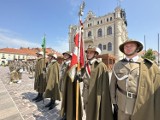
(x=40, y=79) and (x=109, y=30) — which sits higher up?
(x=109, y=30)

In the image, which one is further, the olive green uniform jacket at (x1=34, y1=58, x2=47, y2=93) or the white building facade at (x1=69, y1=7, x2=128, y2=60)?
the white building facade at (x1=69, y1=7, x2=128, y2=60)

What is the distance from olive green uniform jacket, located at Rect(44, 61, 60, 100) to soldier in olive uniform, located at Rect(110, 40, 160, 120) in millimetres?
3289

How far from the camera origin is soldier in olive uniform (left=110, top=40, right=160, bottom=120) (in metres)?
2.46

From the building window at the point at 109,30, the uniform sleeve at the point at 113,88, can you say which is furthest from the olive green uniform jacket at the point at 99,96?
the building window at the point at 109,30

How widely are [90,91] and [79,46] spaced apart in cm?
124

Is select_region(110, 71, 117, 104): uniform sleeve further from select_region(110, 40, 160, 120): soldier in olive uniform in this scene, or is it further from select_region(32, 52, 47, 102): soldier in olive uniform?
select_region(32, 52, 47, 102): soldier in olive uniform

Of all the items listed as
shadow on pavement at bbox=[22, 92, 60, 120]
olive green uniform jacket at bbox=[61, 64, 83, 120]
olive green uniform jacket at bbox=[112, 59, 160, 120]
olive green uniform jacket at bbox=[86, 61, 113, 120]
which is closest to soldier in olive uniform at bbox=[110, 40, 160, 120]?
olive green uniform jacket at bbox=[112, 59, 160, 120]

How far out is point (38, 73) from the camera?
7074 millimetres

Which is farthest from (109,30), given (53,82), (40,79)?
(53,82)

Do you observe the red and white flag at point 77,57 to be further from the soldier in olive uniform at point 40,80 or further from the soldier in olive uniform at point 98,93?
the soldier in olive uniform at point 40,80

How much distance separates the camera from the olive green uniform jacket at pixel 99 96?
121 inches

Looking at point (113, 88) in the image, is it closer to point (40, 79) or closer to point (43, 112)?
point (43, 112)

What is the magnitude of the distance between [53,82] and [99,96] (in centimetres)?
306

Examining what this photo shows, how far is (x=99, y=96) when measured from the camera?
10.2ft
